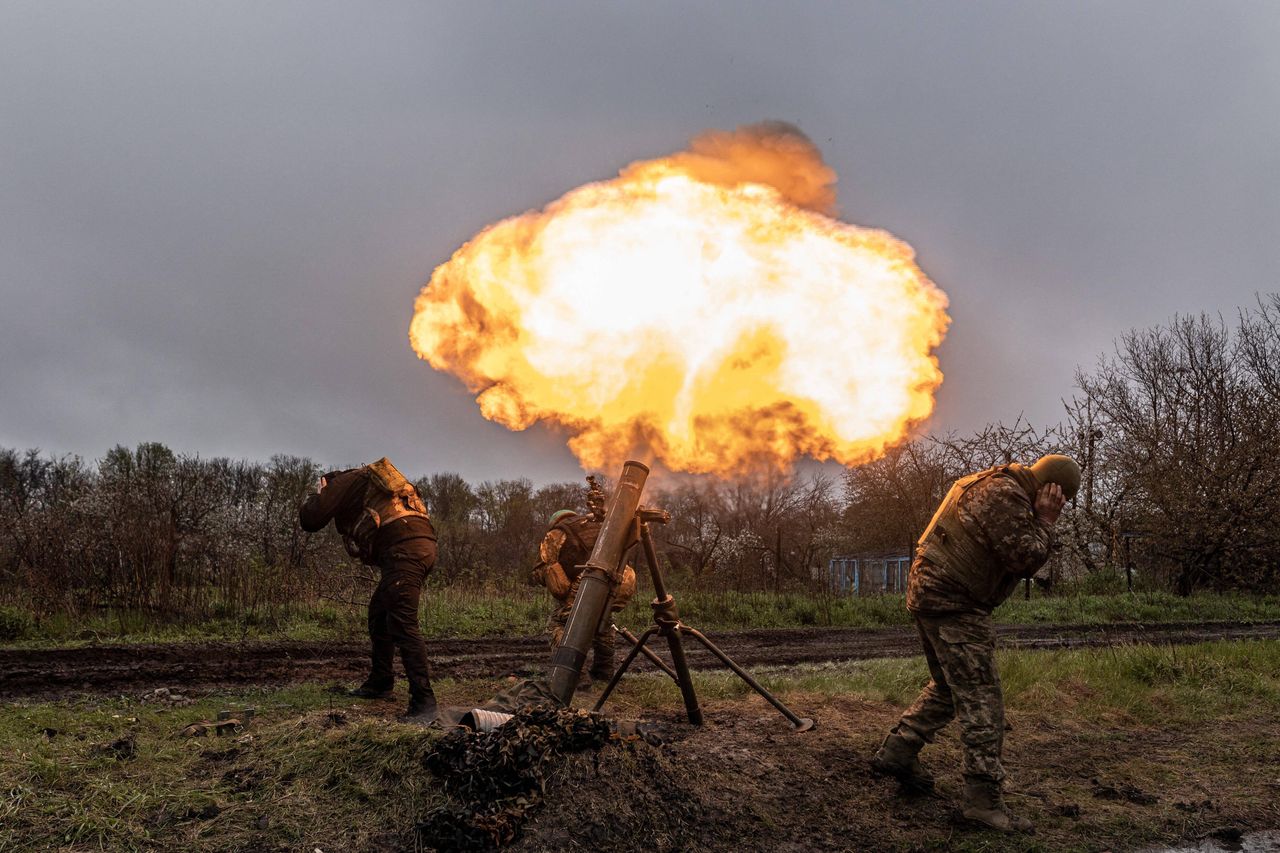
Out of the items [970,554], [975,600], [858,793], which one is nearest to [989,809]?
[858,793]

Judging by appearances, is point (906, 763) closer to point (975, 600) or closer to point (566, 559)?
point (975, 600)

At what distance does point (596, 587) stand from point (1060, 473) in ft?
10.5

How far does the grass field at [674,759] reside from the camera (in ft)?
14.2

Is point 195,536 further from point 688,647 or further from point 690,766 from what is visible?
point 690,766

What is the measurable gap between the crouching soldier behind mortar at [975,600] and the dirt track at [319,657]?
551 centimetres

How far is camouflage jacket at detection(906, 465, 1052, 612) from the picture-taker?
5363 millimetres

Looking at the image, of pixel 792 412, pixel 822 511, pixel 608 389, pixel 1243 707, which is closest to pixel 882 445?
pixel 792 412

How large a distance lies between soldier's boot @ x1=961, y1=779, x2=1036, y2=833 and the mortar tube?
8.50 feet

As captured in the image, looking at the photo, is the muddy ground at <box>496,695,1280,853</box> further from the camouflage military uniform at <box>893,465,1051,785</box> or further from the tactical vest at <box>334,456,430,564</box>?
the tactical vest at <box>334,456,430,564</box>

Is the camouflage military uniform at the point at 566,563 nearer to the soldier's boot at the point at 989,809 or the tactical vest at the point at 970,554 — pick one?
the tactical vest at the point at 970,554

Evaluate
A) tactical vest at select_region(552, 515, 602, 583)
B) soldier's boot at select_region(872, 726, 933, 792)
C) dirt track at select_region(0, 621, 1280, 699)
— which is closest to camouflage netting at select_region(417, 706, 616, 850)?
soldier's boot at select_region(872, 726, 933, 792)

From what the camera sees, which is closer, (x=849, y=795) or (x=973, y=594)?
(x=973, y=594)

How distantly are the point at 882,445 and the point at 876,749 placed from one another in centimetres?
363

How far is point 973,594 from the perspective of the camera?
5535 mm
